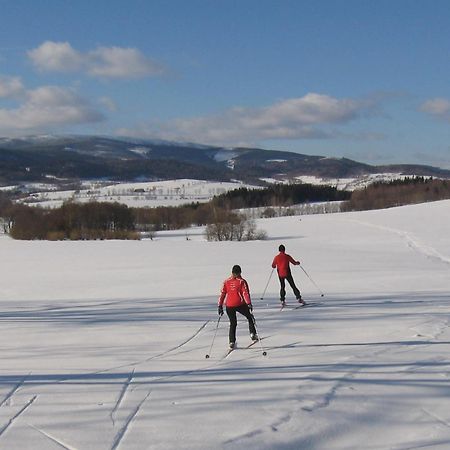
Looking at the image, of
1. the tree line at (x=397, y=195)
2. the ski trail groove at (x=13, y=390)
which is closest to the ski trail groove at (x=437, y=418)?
the ski trail groove at (x=13, y=390)

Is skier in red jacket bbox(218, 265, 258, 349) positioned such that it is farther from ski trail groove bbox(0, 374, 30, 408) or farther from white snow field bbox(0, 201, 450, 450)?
ski trail groove bbox(0, 374, 30, 408)

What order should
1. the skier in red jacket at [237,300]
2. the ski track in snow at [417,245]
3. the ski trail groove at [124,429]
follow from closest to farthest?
1. the ski trail groove at [124,429]
2. the skier in red jacket at [237,300]
3. the ski track in snow at [417,245]

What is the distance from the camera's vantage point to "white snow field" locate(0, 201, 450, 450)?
629 cm

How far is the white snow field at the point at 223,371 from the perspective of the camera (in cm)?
629

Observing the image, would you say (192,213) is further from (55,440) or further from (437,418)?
(55,440)

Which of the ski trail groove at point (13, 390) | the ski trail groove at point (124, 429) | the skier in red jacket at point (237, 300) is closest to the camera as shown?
the ski trail groove at point (124, 429)

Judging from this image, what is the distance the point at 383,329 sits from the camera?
12.4 meters

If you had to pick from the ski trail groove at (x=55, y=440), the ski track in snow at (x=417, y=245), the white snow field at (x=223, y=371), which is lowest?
the ski track in snow at (x=417, y=245)

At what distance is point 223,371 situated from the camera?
9.10 meters

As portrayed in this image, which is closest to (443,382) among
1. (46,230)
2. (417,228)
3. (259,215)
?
(417,228)

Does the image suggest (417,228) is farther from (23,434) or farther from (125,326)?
(23,434)

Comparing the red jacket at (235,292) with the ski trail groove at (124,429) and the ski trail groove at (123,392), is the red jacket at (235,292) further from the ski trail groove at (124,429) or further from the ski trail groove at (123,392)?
the ski trail groove at (124,429)

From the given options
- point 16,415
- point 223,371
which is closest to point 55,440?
point 16,415

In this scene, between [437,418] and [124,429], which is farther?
[437,418]
